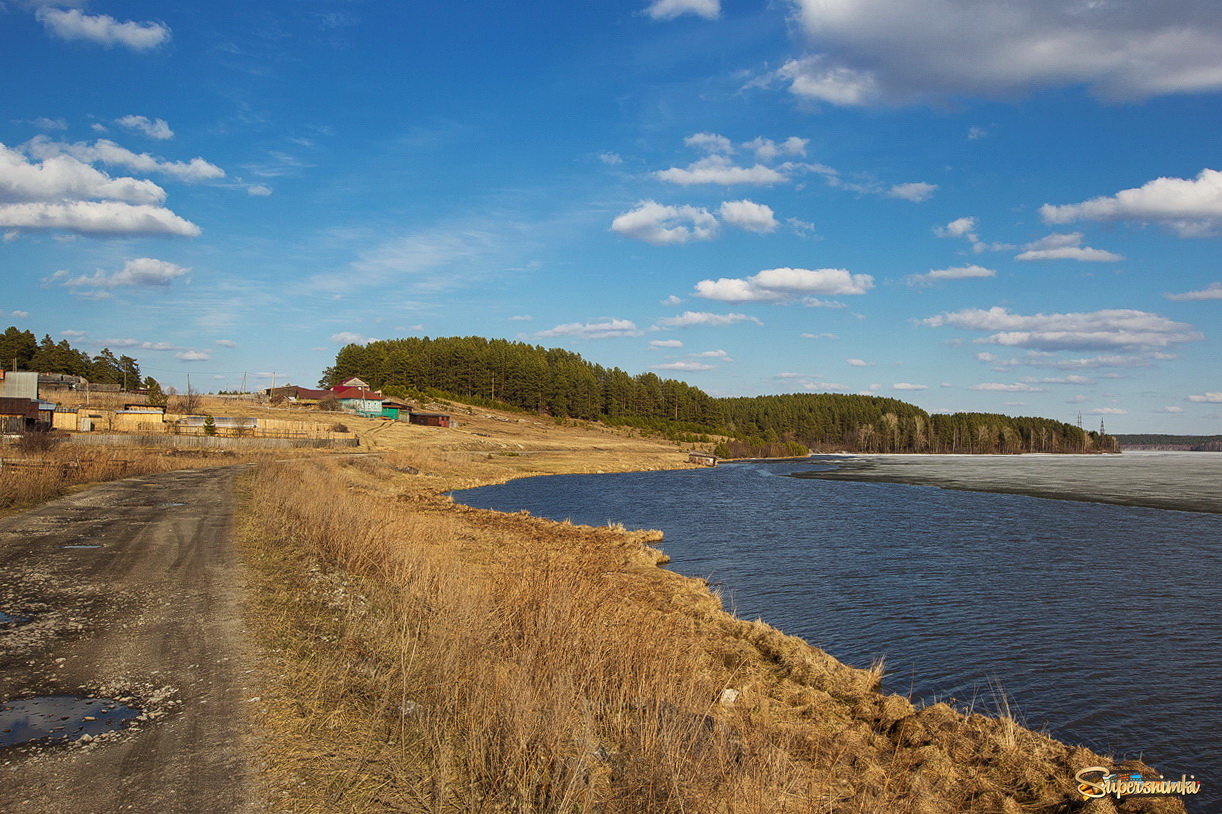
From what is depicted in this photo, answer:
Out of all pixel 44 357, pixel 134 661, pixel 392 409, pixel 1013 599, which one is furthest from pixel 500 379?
pixel 134 661

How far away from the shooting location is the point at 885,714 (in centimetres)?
1204

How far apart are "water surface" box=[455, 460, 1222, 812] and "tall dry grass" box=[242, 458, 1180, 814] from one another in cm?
275

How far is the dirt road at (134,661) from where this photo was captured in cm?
671

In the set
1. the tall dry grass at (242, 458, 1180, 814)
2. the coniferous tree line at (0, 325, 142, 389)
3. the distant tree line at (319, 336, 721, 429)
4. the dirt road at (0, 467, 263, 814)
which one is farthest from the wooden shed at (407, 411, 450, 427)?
the tall dry grass at (242, 458, 1180, 814)

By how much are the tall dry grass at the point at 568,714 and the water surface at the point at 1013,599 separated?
2.75m

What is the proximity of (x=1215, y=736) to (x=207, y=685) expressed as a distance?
16.2 m

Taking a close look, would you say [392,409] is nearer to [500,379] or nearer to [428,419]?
[428,419]

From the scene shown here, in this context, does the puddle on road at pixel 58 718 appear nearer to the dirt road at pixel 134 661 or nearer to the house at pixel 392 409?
the dirt road at pixel 134 661

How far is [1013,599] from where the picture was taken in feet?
73.4

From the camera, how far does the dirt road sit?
6.71m

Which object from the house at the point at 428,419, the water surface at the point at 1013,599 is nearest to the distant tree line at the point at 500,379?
the house at the point at 428,419

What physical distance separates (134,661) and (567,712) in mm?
6879

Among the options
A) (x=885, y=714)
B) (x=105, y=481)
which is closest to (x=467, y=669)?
(x=885, y=714)

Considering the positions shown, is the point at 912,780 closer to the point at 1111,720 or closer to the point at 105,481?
the point at 1111,720
